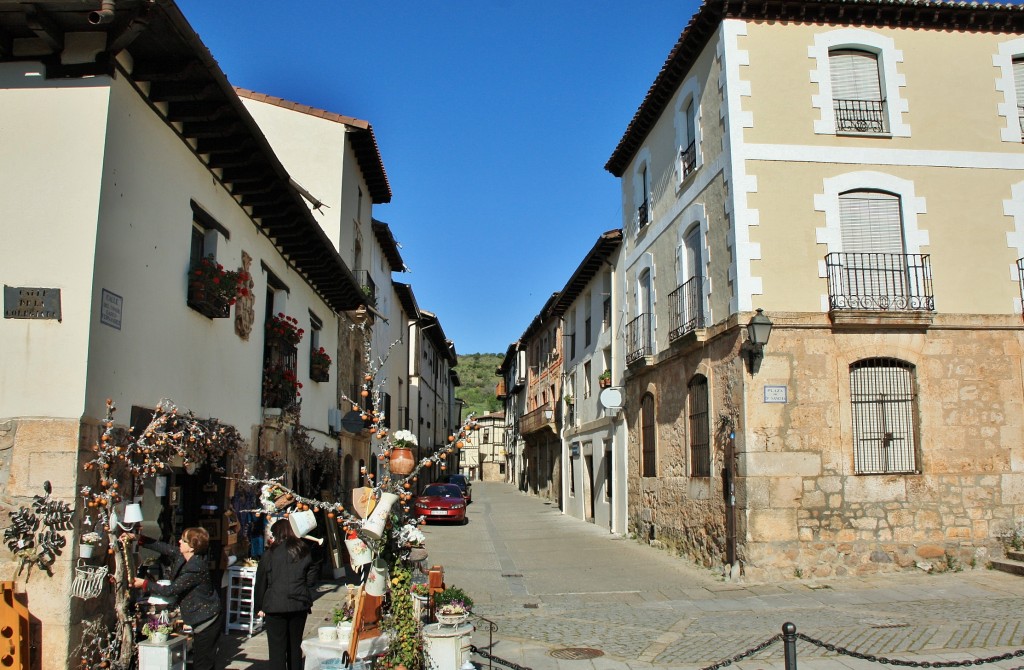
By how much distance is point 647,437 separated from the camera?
1838 cm

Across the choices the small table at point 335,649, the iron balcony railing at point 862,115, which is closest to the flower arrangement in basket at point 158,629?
the small table at point 335,649

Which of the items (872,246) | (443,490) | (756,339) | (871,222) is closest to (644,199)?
(871,222)

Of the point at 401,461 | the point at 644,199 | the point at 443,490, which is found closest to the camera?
the point at 401,461

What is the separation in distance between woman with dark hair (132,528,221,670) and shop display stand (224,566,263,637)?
9.42 ft

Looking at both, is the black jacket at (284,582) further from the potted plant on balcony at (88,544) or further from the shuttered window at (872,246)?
the shuttered window at (872,246)

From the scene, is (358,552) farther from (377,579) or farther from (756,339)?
(756,339)

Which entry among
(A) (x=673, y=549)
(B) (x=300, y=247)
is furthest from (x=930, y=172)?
(B) (x=300, y=247)

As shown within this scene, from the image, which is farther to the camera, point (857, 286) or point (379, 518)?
point (857, 286)

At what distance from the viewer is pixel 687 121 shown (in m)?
15.8

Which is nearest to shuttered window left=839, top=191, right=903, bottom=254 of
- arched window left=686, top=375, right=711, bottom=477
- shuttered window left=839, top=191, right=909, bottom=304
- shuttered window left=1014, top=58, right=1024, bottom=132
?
shuttered window left=839, top=191, right=909, bottom=304

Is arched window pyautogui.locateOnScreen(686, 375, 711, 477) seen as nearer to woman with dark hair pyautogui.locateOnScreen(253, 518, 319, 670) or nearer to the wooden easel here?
the wooden easel

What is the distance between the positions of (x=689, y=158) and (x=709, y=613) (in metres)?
8.64

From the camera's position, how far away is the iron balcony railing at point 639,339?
18.1 metres

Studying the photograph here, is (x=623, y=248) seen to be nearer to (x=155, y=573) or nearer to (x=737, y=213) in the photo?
(x=737, y=213)
